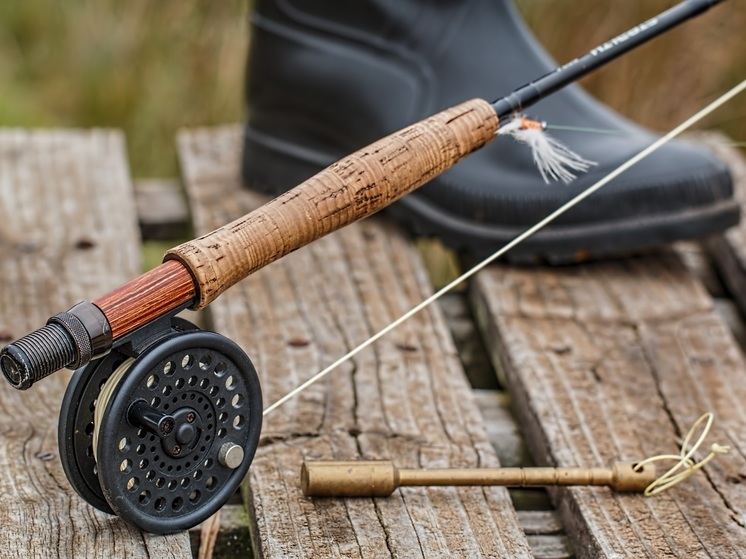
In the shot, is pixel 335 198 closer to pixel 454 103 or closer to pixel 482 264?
pixel 482 264

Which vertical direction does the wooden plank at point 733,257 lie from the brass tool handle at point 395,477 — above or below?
above

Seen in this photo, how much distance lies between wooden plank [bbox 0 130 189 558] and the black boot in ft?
1.12

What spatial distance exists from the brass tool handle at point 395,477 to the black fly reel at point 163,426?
0.33ft

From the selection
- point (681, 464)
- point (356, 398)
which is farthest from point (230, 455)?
point (681, 464)

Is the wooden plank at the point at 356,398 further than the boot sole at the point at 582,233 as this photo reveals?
No

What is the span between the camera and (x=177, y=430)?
1.17 meters

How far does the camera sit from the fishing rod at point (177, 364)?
1097 mm

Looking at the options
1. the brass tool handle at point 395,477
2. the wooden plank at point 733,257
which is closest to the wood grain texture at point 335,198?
the brass tool handle at point 395,477

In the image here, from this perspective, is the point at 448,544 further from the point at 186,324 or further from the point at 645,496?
the point at 186,324

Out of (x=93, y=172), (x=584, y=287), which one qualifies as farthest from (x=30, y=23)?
(x=584, y=287)

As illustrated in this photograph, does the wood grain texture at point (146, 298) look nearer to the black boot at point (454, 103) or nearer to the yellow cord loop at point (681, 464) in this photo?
the yellow cord loop at point (681, 464)

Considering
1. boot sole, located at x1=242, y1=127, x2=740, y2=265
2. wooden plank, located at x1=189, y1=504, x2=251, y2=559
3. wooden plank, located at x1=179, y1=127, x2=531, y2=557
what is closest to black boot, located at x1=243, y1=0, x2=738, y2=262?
boot sole, located at x1=242, y1=127, x2=740, y2=265

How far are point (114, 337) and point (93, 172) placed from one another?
117 cm

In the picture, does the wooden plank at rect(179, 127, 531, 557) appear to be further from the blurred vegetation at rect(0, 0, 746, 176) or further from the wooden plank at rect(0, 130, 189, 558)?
the blurred vegetation at rect(0, 0, 746, 176)
